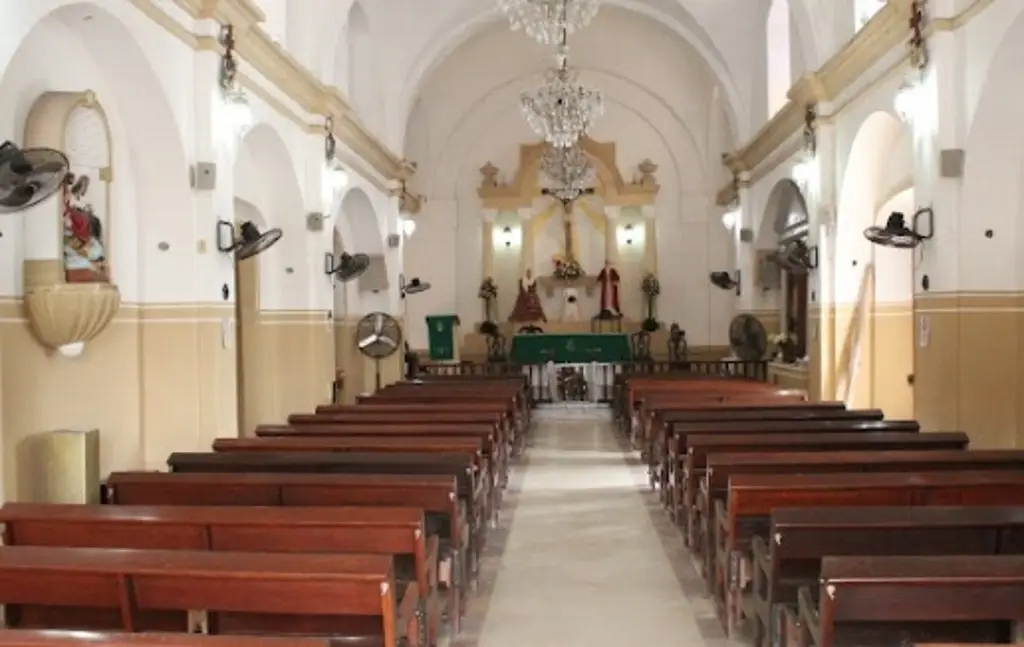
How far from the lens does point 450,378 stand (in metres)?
14.3

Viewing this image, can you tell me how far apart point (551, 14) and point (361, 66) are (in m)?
6.82

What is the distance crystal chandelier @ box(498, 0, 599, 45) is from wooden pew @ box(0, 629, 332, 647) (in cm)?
Answer: 826

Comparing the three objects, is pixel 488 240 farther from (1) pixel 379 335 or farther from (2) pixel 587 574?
(2) pixel 587 574

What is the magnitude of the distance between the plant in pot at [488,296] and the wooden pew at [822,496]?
15.5m

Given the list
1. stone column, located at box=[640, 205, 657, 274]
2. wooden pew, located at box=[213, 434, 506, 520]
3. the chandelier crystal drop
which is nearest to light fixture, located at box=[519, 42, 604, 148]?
the chandelier crystal drop

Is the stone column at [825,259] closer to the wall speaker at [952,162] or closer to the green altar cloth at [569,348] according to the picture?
the wall speaker at [952,162]

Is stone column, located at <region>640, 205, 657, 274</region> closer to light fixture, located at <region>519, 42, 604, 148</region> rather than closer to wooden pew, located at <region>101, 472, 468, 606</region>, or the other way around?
light fixture, located at <region>519, 42, 604, 148</region>

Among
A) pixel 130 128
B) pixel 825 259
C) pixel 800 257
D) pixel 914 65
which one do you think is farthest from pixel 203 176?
pixel 800 257

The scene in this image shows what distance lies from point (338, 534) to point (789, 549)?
1.94 m

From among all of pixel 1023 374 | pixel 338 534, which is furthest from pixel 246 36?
pixel 1023 374

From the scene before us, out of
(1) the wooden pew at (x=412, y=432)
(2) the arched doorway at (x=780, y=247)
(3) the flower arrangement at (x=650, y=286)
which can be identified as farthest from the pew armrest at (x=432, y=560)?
(3) the flower arrangement at (x=650, y=286)

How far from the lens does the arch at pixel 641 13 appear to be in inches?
632

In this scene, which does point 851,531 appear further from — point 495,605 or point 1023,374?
point 1023,374

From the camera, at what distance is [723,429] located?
24.5ft
